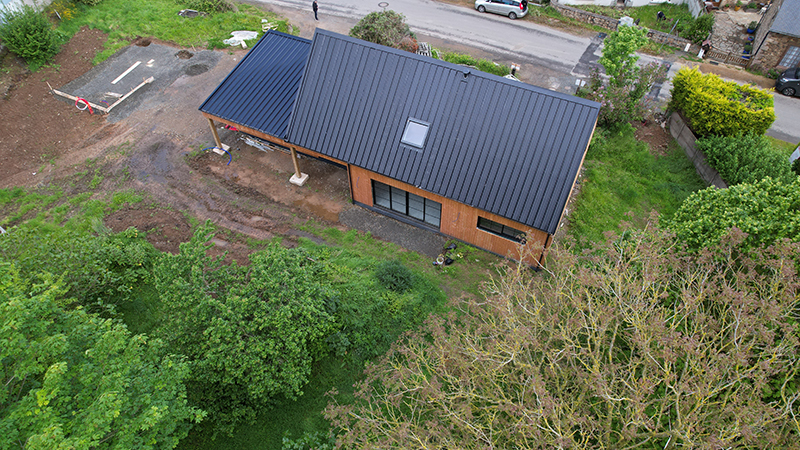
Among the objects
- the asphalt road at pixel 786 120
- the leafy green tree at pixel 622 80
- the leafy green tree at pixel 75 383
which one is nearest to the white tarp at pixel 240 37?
the leafy green tree at pixel 622 80

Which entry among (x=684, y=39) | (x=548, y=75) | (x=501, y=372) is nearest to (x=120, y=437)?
(x=501, y=372)

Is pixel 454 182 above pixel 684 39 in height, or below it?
below

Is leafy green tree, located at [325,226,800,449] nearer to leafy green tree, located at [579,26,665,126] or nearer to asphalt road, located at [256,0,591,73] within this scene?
leafy green tree, located at [579,26,665,126]

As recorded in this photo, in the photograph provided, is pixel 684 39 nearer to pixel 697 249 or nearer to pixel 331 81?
pixel 697 249

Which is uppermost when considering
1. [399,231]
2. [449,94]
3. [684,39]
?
[684,39]

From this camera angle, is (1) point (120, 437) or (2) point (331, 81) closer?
(1) point (120, 437)

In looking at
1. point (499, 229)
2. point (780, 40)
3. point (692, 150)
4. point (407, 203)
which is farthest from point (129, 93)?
point (780, 40)

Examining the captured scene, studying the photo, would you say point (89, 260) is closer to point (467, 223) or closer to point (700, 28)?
point (467, 223)
